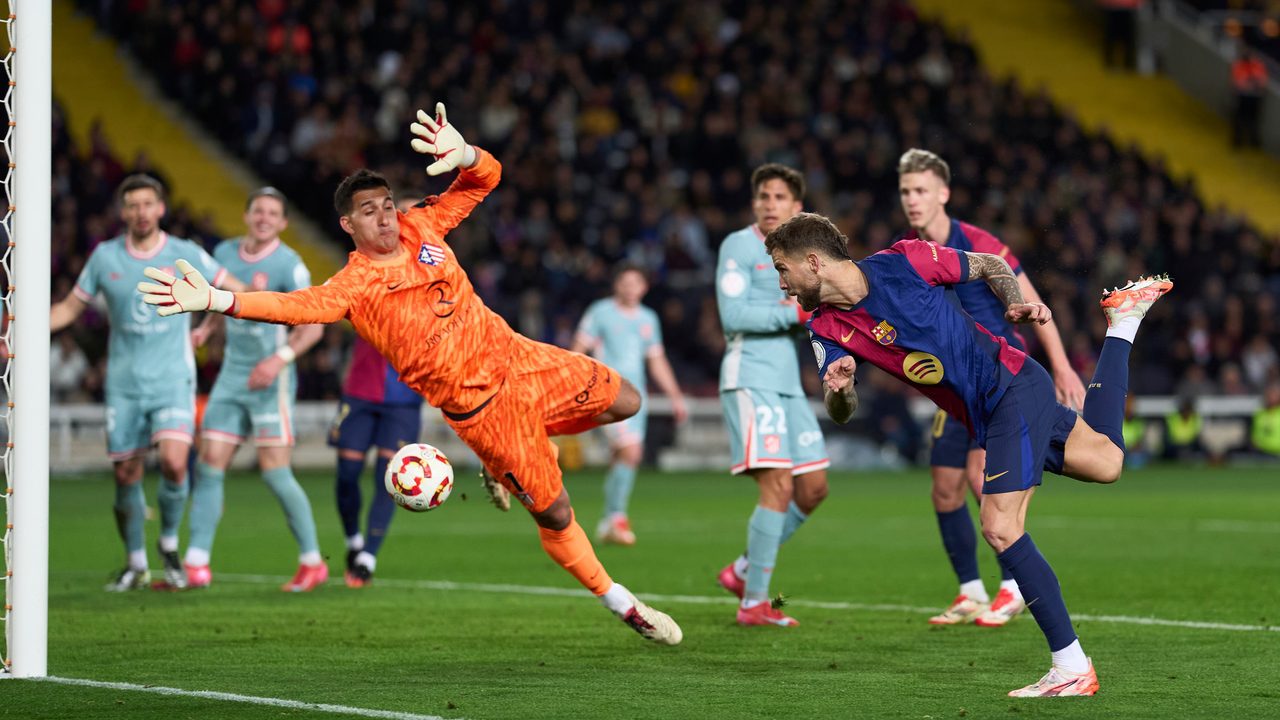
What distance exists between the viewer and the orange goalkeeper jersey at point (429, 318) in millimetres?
7848

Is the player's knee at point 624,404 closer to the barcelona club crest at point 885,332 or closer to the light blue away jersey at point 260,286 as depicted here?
the barcelona club crest at point 885,332

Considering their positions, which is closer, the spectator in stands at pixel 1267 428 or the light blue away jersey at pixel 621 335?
the light blue away jersey at pixel 621 335

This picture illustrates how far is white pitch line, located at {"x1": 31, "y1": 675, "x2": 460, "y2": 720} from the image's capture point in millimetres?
6309

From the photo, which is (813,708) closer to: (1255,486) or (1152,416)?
(1255,486)

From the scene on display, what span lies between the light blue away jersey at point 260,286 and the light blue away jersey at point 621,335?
5.27 metres

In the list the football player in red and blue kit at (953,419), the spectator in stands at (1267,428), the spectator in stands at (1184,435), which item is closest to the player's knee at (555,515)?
the football player in red and blue kit at (953,419)

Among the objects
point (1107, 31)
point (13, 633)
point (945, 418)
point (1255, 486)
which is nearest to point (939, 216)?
point (945, 418)

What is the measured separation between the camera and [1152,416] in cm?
2755

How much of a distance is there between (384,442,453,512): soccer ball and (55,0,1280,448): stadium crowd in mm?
16819

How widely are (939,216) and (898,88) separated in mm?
22832

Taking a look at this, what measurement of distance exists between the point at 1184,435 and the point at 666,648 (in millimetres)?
20750

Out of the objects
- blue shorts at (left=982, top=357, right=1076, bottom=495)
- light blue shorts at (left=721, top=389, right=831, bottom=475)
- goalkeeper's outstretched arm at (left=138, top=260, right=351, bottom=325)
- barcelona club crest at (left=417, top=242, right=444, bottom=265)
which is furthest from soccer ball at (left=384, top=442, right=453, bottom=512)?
blue shorts at (left=982, top=357, right=1076, bottom=495)

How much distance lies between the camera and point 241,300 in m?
7.00

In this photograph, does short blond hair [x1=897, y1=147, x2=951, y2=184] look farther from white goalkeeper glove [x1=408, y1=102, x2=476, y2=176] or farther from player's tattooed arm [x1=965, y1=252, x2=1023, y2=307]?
white goalkeeper glove [x1=408, y1=102, x2=476, y2=176]
